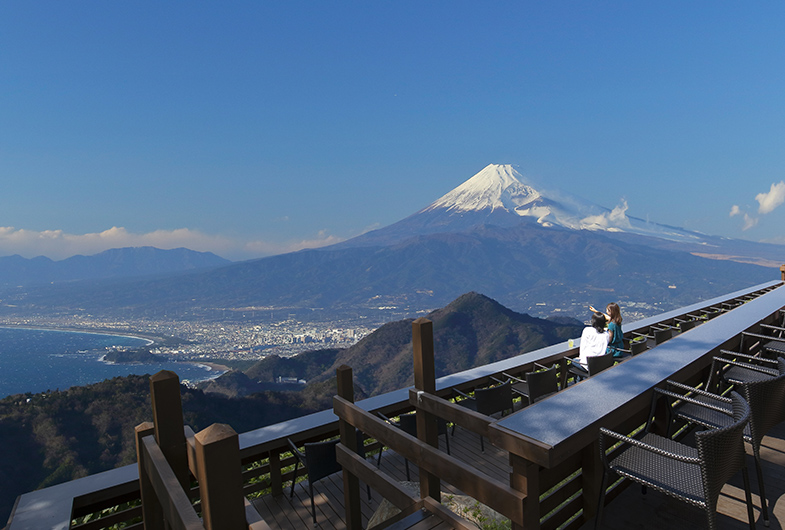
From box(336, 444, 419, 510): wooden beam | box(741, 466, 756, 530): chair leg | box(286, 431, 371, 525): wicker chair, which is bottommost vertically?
box(286, 431, 371, 525): wicker chair

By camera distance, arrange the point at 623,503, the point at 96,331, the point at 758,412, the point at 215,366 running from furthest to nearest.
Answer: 1. the point at 96,331
2. the point at 215,366
3. the point at 623,503
4. the point at 758,412

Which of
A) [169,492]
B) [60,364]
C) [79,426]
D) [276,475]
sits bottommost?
[60,364]

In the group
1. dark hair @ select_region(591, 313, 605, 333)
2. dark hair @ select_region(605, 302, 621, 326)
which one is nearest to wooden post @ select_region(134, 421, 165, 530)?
dark hair @ select_region(591, 313, 605, 333)

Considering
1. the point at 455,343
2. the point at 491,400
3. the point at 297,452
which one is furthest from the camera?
the point at 455,343

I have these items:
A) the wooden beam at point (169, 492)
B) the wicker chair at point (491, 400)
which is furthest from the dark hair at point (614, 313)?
the wooden beam at point (169, 492)

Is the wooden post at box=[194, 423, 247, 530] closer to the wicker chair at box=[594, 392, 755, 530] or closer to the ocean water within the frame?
the wicker chair at box=[594, 392, 755, 530]

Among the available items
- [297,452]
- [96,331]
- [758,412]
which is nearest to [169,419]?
[297,452]

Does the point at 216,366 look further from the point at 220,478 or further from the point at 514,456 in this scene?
the point at 220,478
